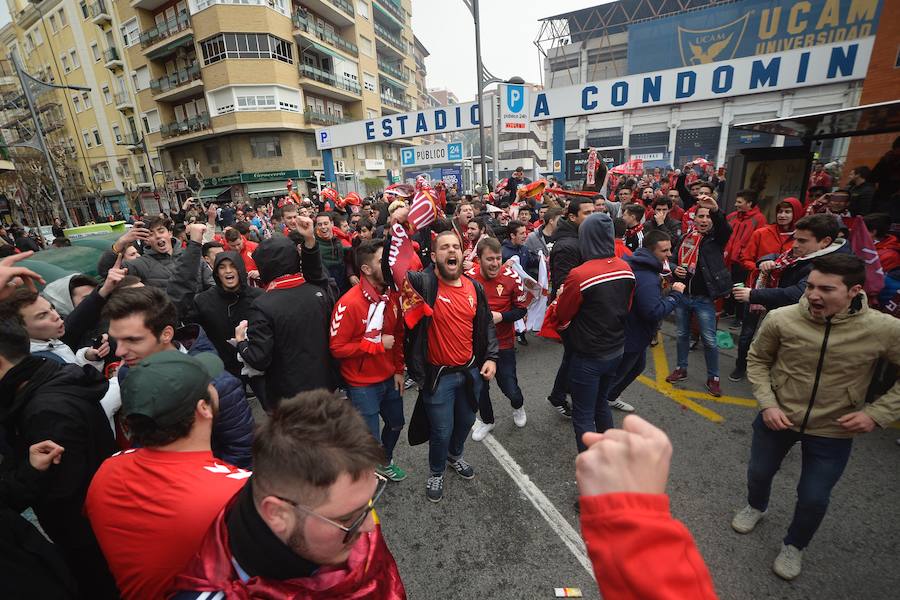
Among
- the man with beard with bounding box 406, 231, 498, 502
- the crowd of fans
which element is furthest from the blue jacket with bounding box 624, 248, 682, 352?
the man with beard with bounding box 406, 231, 498, 502

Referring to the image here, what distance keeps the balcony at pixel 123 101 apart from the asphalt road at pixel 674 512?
44512 mm

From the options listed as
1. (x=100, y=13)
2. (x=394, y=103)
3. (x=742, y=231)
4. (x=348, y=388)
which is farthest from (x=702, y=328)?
(x=394, y=103)

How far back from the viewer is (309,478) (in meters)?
1.07

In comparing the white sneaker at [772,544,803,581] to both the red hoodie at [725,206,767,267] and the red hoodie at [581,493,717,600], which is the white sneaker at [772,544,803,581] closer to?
the red hoodie at [581,493,717,600]

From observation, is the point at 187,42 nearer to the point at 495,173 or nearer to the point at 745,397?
the point at 495,173

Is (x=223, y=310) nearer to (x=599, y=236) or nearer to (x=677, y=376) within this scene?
(x=599, y=236)

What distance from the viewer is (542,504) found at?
10.7ft

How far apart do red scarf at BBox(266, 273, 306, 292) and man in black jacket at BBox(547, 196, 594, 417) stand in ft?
7.60

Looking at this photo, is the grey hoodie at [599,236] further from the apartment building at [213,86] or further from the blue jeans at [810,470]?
the apartment building at [213,86]

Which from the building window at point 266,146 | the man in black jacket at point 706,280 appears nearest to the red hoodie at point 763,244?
the man in black jacket at point 706,280

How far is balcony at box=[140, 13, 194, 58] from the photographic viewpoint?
29.7 metres

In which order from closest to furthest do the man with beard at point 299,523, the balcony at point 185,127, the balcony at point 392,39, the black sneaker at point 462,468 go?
1. the man with beard at point 299,523
2. the black sneaker at point 462,468
3. the balcony at point 185,127
4. the balcony at point 392,39

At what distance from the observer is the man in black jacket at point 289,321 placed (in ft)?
9.84

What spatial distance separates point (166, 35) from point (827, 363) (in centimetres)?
4244
